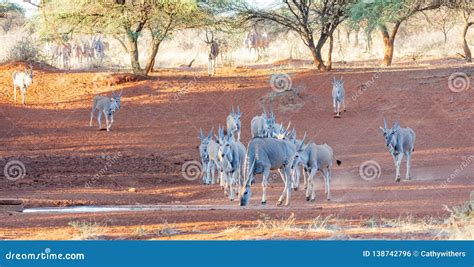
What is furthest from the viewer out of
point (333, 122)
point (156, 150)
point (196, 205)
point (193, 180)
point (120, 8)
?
point (120, 8)

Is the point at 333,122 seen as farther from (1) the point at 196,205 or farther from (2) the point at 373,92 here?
(1) the point at 196,205

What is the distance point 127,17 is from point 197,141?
33.8 ft

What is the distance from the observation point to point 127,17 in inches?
1607

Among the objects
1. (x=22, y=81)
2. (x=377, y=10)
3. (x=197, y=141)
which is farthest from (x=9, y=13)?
(x=197, y=141)

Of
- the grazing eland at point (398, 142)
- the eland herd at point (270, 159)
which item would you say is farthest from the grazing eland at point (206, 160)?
the grazing eland at point (398, 142)

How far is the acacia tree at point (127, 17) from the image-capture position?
41000mm

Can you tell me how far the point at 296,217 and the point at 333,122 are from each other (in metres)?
19.1

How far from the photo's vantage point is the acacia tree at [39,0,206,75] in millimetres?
41000

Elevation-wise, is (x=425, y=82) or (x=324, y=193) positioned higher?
(x=425, y=82)

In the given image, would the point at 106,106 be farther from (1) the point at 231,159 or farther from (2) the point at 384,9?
(1) the point at 231,159

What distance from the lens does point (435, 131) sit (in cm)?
3195

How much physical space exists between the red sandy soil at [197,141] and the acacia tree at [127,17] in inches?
73.0

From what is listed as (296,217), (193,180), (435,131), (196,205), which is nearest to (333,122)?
(435,131)

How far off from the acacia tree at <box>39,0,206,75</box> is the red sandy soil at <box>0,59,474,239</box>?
185cm
